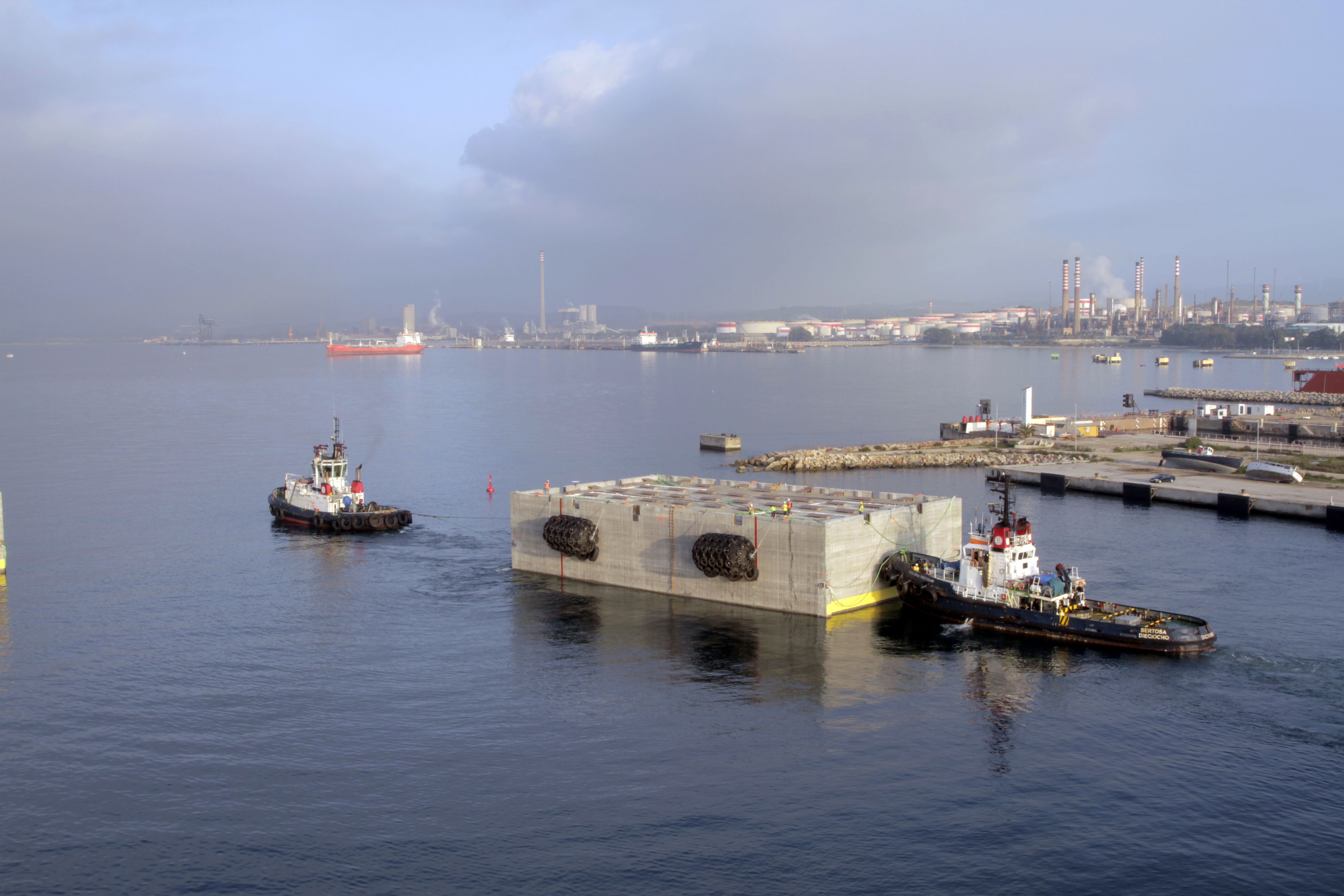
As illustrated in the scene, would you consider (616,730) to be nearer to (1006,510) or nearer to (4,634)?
(1006,510)

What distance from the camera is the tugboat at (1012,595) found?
30000 millimetres

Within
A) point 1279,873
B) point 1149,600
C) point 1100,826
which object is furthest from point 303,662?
point 1149,600

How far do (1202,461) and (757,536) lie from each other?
41317mm

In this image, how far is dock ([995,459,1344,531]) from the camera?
5012 centimetres

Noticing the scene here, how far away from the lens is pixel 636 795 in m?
21.4

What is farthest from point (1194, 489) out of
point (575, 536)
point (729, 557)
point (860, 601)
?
point (575, 536)

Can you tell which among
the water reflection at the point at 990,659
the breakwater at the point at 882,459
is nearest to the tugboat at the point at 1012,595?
the water reflection at the point at 990,659

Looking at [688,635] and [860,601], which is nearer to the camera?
[688,635]

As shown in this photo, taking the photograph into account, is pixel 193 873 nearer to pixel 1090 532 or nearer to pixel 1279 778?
pixel 1279 778

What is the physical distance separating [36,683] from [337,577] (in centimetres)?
1247

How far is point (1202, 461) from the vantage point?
205ft

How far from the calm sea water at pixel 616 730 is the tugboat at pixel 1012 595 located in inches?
23.5

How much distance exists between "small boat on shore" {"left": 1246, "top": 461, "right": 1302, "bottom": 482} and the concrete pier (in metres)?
30.7

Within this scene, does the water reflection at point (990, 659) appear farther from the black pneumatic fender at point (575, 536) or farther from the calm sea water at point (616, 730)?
the black pneumatic fender at point (575, 536)
